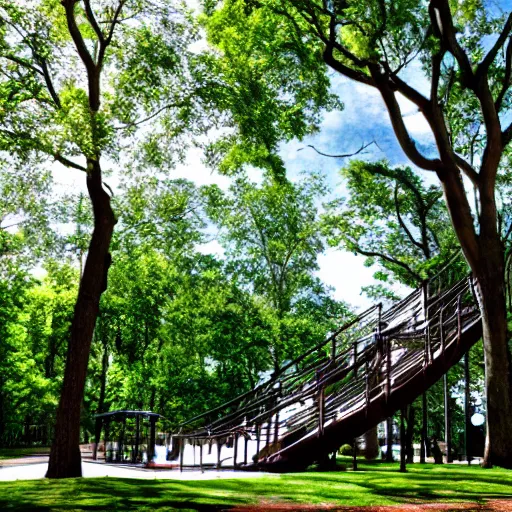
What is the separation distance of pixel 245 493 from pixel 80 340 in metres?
7.19

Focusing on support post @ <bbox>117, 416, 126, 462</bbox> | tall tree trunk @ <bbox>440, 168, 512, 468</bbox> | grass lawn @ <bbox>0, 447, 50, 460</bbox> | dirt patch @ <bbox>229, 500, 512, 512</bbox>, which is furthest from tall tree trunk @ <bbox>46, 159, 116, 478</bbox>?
grass lawn @ <bbox>0, 447, 50, 460</bbox>

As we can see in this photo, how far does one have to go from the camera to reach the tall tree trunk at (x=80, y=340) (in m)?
13.8

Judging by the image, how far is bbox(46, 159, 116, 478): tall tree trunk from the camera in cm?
1376

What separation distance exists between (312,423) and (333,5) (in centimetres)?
986

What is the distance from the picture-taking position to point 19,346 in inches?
1416

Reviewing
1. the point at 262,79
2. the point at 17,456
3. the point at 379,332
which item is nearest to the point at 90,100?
the point at 262,79

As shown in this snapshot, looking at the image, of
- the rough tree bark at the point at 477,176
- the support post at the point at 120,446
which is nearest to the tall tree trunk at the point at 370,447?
the support post at the point at 120,446

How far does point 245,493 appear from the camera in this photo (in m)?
8.50

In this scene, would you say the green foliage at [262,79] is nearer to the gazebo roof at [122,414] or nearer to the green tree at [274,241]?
the gazebo roof at [122,414]

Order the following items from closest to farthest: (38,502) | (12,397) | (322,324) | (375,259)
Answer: (38,502), (375,259), (322,324), (12,397)

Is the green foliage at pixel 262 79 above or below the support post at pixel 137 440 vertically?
above

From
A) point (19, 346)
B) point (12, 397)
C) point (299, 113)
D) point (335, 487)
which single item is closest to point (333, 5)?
point (299, 113)

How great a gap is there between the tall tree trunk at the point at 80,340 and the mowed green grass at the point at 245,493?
3.82 meters

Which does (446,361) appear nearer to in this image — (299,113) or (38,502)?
(299,113)
